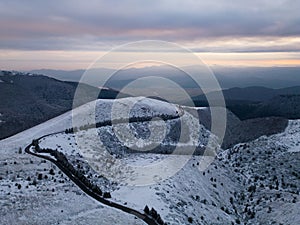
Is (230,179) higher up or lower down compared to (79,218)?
lower down

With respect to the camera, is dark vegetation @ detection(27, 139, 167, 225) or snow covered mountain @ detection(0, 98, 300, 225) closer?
dark vegetation @ detection(27, 139, 167, 225)

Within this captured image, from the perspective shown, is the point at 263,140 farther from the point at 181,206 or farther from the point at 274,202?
the point at 181,206

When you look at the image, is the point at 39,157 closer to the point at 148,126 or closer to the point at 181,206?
the point at 181,206

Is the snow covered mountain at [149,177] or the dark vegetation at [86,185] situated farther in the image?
the snow covered mountain at [149,177]

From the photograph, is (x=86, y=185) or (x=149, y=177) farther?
(x=149, y=177)

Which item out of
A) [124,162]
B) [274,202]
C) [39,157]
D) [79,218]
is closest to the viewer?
[79,218]

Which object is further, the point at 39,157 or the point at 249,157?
the point at 249,157

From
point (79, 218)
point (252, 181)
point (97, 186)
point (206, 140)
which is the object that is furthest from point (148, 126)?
point (79, 218)

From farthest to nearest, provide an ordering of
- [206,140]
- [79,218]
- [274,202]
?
[206,140] < [274,202] < [79,218]
